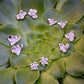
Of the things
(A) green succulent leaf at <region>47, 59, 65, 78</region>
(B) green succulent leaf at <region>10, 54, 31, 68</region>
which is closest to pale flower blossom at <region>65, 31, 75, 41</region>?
(A) green succulent leaf at <region>47, 59, 65, 78</region>

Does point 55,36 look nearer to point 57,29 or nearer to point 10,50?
point 57,29

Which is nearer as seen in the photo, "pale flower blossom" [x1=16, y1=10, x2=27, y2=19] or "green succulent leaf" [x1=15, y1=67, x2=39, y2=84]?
"green succulent leaf" [x1=15, y1=67, x2=39, y2=84]

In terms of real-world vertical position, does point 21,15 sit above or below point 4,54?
above

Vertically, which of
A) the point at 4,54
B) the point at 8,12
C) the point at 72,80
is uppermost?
the point at 8,12

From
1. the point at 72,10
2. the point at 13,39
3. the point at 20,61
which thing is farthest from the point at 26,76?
the point at 72,10

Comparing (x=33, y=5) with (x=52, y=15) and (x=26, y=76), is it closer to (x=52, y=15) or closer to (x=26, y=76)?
(x=52, y=15)

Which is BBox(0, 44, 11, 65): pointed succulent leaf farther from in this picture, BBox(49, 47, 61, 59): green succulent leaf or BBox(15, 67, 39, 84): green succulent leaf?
BBox(49, 47, 61, 59): green succulent leaf
